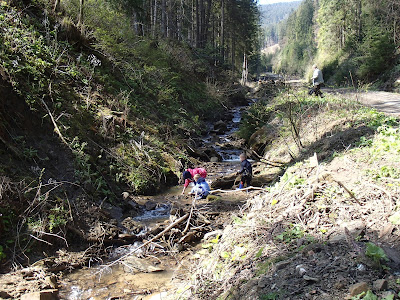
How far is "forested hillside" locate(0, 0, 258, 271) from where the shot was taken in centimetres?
629

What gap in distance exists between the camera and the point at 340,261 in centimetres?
338

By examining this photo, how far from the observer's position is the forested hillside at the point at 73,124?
Answer: 6289mm

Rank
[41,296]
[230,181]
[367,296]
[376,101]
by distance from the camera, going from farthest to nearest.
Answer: [376,101] → [230,181] → [41,296] → [367,296]

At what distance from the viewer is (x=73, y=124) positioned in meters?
9.04

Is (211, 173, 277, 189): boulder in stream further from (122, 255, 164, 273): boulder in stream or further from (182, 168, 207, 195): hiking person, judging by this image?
(122, 255, 164, 273): boulder in stream

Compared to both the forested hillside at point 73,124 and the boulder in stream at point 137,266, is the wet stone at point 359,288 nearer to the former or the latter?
the boulder in stream at point 137,266

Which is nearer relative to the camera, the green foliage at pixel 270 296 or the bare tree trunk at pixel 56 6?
the green foliage at pixel 270 296

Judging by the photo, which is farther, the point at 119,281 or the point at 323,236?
the point at 119,281

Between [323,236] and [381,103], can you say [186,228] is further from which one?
[381,103]

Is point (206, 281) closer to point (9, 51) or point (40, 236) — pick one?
point (40, 236)

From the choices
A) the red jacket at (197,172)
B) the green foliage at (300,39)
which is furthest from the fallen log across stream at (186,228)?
the green foliage at (300,39)

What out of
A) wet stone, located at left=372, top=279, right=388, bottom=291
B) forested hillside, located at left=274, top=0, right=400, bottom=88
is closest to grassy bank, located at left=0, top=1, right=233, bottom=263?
wet stone, located at left=372, top=279, right=388, bottom=291

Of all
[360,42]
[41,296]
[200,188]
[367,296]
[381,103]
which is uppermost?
[360,42]

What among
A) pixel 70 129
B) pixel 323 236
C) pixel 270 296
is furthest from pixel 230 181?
pixel 270 296
